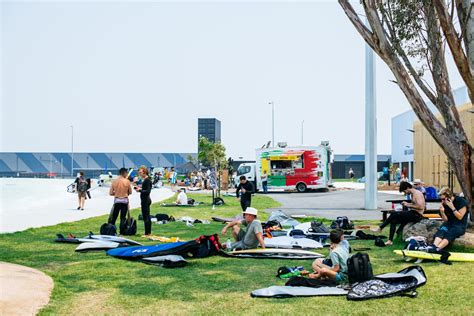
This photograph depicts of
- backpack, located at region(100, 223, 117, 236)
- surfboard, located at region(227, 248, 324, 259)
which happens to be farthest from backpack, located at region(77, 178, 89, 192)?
surfboard, located at region(227, 248, 324, 259)

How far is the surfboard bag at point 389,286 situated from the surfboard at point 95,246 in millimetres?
5794

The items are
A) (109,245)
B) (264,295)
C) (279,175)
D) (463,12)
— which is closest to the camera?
(264,295)

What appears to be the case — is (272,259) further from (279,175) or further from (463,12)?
(279,175)

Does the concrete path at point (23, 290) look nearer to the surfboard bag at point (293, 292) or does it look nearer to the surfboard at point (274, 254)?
the surfboard bag at point (293, 292)

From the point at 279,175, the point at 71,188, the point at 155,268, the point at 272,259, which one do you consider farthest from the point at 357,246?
the point at 71,188

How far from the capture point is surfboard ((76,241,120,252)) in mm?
11695

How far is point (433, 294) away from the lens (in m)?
7.74

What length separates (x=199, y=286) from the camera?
8.36m

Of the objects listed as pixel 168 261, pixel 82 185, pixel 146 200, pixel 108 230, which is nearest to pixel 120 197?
pixel 146 200

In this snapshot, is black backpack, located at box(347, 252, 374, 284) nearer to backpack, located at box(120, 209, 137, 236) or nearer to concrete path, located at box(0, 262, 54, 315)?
concrete path, located at box(0, 262, 54, 315)

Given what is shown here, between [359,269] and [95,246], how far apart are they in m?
5.85

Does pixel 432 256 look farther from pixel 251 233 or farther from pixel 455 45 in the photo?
pixel 455 45

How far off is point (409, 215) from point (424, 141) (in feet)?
109

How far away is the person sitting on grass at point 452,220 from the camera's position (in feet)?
36.9
